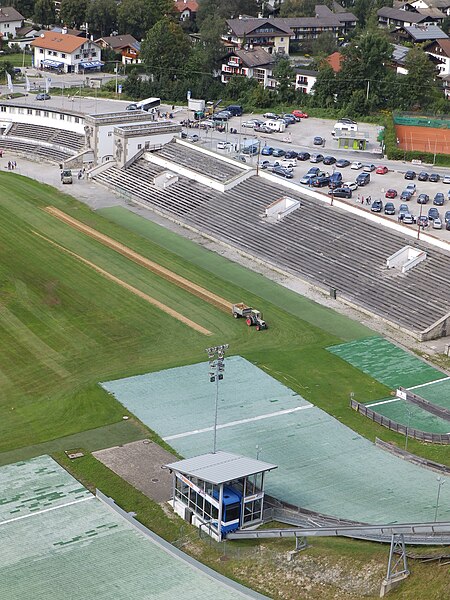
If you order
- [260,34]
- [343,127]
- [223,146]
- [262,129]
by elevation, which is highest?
[260,34]

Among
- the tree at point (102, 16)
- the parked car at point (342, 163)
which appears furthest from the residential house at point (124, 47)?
the parked car at point (342, 163)

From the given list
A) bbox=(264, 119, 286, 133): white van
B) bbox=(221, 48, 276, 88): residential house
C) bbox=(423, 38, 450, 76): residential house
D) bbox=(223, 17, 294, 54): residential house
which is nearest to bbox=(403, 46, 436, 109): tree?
bbox=(423, 38, 450, 76): residential house

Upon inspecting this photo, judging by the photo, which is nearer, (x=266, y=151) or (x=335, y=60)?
(x=266, y=151)

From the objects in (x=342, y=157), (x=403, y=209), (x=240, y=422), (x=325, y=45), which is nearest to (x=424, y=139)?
(x=342, y=157)

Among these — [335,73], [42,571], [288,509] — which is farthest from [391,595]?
[335,73]

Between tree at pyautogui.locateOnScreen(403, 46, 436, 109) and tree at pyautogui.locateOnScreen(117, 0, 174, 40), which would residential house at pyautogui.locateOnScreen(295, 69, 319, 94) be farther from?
tree at pyautogui.locateOnScreen(117, 0, 174, 40)

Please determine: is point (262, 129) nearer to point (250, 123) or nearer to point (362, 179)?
point (250, 123)
